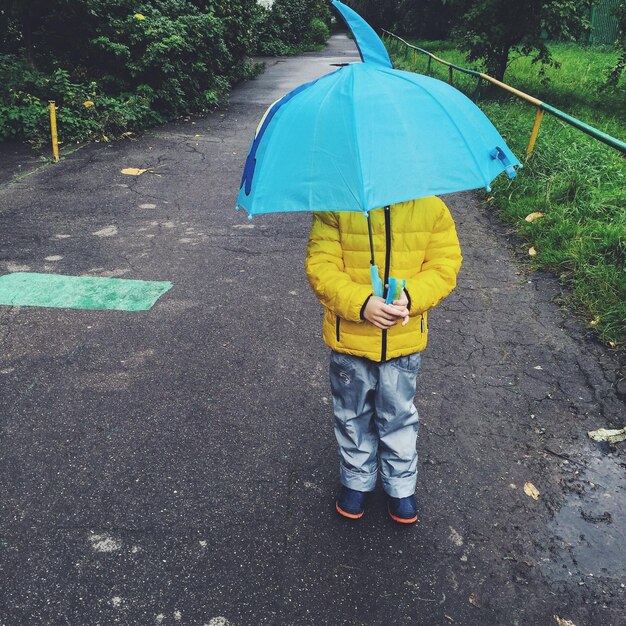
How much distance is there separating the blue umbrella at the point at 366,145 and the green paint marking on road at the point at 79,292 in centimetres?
275

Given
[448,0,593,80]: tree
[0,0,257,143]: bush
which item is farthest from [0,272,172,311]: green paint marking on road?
[448,0,593,80]: tree

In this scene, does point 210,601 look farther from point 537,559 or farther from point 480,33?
point 480,33

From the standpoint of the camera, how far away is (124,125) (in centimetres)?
977

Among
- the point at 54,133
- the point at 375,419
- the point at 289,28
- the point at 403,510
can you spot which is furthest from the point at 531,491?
the point at 289,28

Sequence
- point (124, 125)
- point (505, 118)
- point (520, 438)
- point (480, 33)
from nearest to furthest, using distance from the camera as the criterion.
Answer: point (520, 438) → point (505, 118) → point (124, 125) → point (480, 33)

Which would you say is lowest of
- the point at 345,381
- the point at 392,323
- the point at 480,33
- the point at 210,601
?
the point at 210,601

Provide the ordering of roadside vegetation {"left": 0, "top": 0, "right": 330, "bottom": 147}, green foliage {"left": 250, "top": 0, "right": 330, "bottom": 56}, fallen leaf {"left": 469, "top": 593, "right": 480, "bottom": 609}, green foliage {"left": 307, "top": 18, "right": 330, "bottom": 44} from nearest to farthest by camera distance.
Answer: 1. fallen leaf {"left": 469, "top": 593, "right": 480, "bottom": 609}
2. roadside vegetation {"left": 0, "top": 0, "right": 330, "bottom": 147}
3. green foliage {"left": 250, "top": 0, "right": 330, "bottom": 56}
4. green foliage {"left": 307, "top": 18, "right": 330, "bottom": 44}

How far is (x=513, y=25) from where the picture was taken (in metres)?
11.7

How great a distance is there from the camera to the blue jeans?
244cm

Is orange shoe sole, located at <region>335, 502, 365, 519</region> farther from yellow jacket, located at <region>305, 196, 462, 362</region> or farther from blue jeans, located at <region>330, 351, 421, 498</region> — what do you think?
yellow jacket, located at <region>305, 196, 462, 362</region>

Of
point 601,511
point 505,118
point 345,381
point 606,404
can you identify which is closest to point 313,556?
point 345,381

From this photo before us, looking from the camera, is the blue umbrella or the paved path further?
the paved path

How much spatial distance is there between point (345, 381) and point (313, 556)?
73 centimetres

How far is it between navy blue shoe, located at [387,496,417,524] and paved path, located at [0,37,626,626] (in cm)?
5
